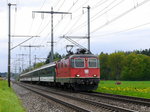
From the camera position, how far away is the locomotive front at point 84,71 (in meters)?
29.7

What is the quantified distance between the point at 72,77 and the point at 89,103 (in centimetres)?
1068

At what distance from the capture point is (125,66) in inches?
→ 4683

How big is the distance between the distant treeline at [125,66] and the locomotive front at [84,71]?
84.2m

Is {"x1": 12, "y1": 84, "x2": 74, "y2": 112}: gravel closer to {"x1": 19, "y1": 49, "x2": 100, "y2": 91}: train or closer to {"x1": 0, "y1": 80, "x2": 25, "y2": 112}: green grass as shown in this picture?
{"x1": 0, "y1": 80, "x2": 25, "y2": 112}: green grass

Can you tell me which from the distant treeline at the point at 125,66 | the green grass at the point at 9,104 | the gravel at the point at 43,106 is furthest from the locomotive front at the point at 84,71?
the distant treeline at the point at 125,66

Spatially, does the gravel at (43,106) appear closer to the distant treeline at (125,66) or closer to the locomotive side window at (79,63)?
the locomotive side window at (79,63)

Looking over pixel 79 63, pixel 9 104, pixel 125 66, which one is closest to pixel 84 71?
pixel 79 63

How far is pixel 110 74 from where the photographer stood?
12244 centimetres

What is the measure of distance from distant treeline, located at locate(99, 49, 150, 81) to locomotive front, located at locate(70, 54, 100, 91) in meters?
84.2

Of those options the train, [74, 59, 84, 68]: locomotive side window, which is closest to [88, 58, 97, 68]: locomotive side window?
the train

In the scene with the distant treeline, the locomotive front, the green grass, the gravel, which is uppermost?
the distant treeline

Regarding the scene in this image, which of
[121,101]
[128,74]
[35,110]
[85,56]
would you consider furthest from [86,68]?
[128,74]

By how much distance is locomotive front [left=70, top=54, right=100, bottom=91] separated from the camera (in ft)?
97.3

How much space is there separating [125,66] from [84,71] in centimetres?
9017
